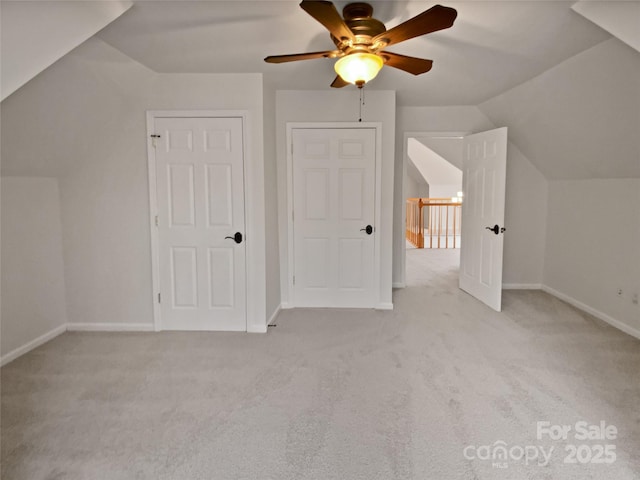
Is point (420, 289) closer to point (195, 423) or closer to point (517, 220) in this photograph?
point (517, 220)

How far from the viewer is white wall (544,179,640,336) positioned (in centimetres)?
365

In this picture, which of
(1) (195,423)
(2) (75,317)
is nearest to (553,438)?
(1) (195,423)

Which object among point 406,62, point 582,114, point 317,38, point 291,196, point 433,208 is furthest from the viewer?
point 433,208

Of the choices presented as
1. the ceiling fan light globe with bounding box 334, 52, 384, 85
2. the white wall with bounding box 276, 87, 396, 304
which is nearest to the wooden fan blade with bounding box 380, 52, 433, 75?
the ceiling fan light globe with bounding box 334, 52, 384, 85

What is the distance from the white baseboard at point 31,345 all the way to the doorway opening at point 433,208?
13.0ft

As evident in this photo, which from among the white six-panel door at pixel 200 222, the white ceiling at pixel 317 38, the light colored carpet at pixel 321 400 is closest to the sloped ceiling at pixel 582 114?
the white ceiling at pixel 317 38

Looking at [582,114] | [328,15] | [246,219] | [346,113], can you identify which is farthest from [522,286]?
[328,15]

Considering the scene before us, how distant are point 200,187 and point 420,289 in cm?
304

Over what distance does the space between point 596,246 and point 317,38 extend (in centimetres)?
344

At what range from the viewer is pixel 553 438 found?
2.17 metres

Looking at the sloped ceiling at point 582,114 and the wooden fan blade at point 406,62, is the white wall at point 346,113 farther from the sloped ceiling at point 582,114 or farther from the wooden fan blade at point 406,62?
the wooden fan blade at point 406,62

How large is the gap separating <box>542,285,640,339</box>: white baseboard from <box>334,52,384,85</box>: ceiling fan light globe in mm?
3235

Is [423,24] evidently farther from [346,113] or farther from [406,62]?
[346,113]

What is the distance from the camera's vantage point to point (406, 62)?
2459 mm
